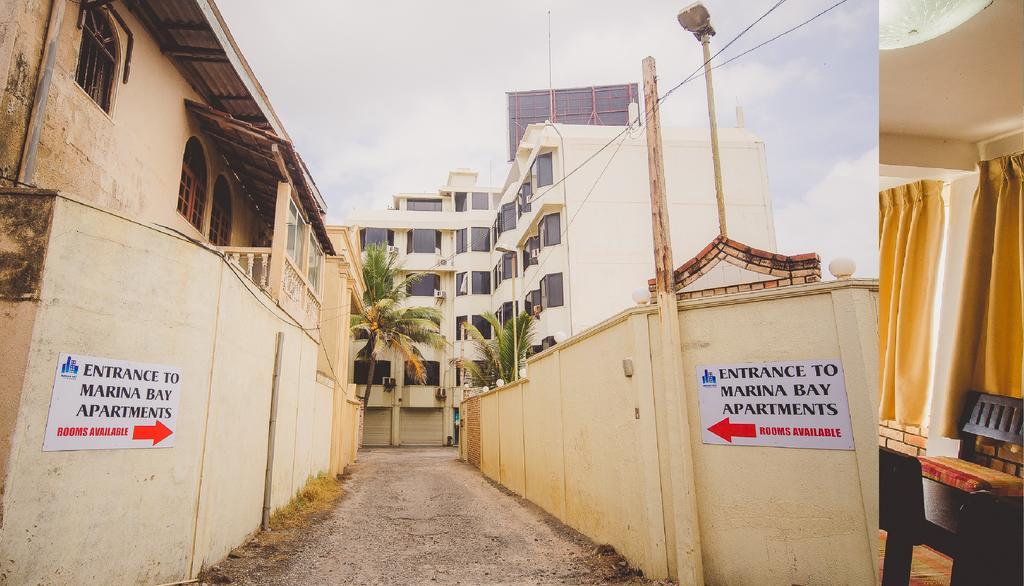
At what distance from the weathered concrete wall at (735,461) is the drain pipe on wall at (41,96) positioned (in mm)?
5673

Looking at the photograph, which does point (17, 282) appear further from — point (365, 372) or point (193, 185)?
point (365, 372)

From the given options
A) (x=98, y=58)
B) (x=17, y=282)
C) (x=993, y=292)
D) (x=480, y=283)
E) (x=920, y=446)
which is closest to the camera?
(x=993, y=292)

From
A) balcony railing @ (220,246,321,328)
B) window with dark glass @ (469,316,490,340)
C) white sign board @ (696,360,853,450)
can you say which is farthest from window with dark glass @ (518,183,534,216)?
white sign board @ (696,360,853,450)

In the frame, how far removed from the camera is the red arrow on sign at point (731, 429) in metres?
5.24

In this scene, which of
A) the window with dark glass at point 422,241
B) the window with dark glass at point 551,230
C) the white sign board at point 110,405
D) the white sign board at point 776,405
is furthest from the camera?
the window with dark glass at point 422,241

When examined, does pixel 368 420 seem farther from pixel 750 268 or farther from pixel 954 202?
pixel 954 202

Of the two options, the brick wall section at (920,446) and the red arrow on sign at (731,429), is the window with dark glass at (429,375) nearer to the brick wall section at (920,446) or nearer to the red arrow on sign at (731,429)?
the red arrow on sign at (731,429)

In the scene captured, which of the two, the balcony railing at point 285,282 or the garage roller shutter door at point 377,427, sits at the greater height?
the balcony railing at point 285,282

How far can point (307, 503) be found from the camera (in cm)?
1049

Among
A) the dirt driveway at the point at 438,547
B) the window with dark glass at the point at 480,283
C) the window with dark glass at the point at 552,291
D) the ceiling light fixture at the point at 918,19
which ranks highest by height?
the window with dark glass at the point at 480,283

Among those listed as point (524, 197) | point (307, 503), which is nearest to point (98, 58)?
point (307, 503)

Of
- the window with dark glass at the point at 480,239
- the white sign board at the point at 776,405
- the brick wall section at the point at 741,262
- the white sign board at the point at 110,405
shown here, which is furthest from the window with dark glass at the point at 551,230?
the white sign board at the point at 110,405

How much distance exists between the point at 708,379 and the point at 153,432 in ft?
16.1

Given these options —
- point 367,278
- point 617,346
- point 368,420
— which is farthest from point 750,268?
point 368,420
